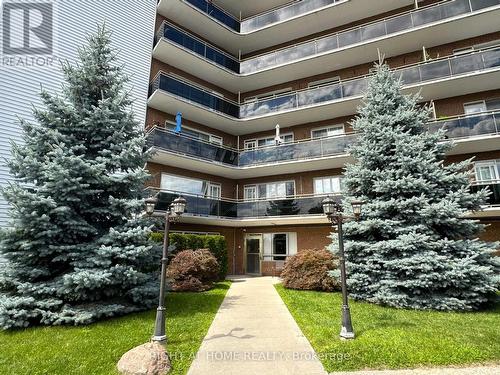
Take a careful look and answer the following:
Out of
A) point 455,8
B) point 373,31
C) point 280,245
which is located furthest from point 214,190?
point 455,8

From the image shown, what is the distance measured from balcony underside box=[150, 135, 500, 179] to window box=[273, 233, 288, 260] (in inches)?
169

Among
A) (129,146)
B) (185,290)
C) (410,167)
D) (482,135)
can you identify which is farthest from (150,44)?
(482,135)

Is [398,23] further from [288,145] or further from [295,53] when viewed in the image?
[288,145]

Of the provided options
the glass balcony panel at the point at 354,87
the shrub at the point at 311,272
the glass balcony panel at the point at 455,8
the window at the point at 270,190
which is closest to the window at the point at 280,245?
the window at the point at 270,190

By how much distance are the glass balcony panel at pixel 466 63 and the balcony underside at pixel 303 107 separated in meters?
0.41

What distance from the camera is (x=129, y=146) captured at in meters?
8.88

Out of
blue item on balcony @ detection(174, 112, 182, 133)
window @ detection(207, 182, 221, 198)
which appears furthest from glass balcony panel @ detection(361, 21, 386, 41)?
window @ detection(207, 182, 221, 198)

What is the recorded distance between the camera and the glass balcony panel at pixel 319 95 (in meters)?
17.1

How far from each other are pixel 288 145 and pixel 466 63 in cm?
1006

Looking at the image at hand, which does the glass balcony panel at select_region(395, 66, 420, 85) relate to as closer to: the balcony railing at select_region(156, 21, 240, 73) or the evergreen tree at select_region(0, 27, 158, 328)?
the balcony railing at select_region(156, 21, 240, 73)

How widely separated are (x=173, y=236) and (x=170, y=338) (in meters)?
7.99

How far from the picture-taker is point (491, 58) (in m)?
13.9

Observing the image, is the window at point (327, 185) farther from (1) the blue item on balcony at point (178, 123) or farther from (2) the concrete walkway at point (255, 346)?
(2) the concrete walkway at point (255, 346)

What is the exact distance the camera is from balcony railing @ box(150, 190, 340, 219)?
53.1 feet
